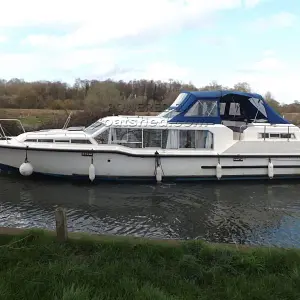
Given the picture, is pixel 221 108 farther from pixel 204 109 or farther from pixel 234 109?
pixel 204 109

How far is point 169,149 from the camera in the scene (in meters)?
15.2

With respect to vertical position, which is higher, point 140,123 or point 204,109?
→ point 204,109

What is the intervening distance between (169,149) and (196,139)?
1162mm

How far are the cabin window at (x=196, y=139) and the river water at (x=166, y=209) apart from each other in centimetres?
151

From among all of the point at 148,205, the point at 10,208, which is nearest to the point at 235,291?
the point at 148,205

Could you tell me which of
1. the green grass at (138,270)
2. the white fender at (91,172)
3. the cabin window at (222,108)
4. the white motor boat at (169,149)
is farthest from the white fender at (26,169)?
the green grass at (138,270)

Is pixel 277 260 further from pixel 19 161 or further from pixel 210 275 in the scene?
pixel 19 161

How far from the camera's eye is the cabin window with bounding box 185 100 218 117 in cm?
1591

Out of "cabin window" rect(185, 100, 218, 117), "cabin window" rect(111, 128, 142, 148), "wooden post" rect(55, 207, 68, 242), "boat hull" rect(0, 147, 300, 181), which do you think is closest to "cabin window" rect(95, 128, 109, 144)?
"cabin window" rect(111, 128, 142, 148)

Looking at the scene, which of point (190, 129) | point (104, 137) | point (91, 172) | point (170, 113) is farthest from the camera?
point (170, 113)

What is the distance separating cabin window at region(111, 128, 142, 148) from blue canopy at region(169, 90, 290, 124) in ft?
5.34

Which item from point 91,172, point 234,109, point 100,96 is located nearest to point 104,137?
point 91,172

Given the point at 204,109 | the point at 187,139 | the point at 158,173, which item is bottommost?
the point at 158,173

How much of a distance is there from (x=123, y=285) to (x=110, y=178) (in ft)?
34.4
